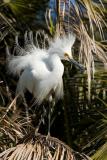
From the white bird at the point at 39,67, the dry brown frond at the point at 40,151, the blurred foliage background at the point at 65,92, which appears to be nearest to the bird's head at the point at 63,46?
the white bird at the point at 39,67

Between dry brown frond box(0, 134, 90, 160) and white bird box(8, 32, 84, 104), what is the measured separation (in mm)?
827

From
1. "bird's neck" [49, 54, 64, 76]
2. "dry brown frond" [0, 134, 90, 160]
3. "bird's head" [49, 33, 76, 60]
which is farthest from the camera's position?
"bird's neck" [49, 54, 64, 76]

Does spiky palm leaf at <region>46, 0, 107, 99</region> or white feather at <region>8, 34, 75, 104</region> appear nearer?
spiky palm leaf at <region>46, 0, 107, 99</region>

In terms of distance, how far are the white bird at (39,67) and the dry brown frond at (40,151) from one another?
827 mm

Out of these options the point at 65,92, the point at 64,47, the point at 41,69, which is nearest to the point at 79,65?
the point at 64,47

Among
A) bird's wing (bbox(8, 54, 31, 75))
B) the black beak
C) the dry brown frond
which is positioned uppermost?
bird's wing (bbox(8, 54, 31, 75))

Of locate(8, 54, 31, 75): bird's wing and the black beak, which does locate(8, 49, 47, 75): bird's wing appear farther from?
the black beak

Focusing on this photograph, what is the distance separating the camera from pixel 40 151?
9.39 feet

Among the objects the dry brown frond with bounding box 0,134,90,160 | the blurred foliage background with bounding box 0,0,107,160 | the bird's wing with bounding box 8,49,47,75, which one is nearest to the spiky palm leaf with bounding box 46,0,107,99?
the blurred foliage background with bounding box 0,0,107,160

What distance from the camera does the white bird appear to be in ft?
12.4

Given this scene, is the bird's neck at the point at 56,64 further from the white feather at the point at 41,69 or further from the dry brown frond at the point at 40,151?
the dry brown frond at the point at 40,151

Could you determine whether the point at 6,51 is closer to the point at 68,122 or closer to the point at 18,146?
A: the point at 68,122

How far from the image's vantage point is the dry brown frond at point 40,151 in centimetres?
279

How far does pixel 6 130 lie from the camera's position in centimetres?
339
